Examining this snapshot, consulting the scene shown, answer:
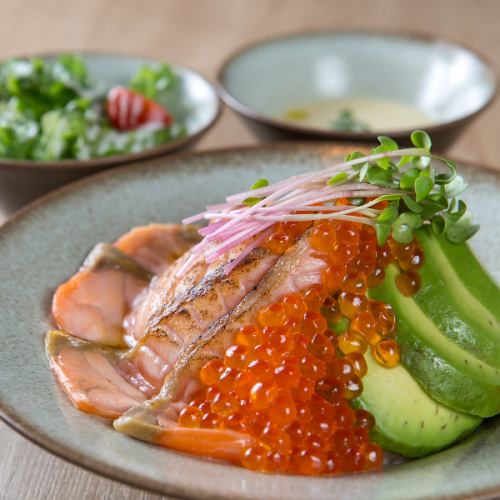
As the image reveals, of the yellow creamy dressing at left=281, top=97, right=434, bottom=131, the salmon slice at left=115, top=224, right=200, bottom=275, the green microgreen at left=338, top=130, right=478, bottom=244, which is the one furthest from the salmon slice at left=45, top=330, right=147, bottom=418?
the yellow creamy dressing at left=281, top=97, right=434, bottom=131

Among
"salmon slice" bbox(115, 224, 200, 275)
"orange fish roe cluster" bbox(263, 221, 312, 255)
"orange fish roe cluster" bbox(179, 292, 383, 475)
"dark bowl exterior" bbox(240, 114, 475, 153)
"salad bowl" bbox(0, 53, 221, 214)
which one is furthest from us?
"dark bowl exterior" bbox(240, 114, 475, 153)

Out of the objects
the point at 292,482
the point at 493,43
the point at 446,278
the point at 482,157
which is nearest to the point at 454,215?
the point at 446,278

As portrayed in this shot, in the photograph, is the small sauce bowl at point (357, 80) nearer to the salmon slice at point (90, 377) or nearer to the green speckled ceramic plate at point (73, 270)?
the green speckled ceramic plate at point (73, 270)

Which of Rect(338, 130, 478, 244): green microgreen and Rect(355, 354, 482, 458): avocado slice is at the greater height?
Rect(338, 130, 478, 244): green microgreen

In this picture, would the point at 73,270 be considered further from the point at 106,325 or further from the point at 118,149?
the point at 118,149

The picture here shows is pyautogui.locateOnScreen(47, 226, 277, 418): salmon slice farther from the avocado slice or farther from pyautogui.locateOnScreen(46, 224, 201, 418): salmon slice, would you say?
the avocado slice

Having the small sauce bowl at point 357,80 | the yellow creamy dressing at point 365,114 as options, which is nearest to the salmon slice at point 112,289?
the small sauce bowl at point 357,80
